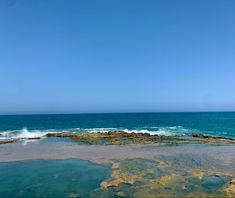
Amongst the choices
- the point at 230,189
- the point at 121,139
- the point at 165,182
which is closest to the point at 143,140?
the point at 121,139

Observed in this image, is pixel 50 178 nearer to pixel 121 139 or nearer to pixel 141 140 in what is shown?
pixel 141 140

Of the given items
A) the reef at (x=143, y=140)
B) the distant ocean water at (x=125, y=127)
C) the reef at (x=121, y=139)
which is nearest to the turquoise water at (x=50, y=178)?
the reef at (x=121, y=139)

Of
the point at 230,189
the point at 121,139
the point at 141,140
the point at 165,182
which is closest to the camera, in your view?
the point at 230,189

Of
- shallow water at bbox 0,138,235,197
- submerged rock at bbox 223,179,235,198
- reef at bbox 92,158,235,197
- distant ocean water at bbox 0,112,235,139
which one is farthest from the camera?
distant ocean water at bbox 0,112,235,139

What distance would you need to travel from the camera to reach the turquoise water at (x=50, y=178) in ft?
45.5

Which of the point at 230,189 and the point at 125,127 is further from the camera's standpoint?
the point at 125,127

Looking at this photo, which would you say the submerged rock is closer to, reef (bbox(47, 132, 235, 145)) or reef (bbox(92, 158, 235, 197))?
reef (bbox(92, 158, 235, 197))

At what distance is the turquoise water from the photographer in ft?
45.5

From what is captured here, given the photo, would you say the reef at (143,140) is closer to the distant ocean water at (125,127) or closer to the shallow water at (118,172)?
the shallow water at (118,172)

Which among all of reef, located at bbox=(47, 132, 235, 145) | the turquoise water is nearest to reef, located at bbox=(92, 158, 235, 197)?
the turquoise water

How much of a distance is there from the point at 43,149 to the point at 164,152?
12310mm

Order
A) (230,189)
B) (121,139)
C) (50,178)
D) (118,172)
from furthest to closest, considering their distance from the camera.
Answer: (121,139)
(118,172)
(50,178)
(230,189)

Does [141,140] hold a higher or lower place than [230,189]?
higher

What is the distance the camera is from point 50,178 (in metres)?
16.4
